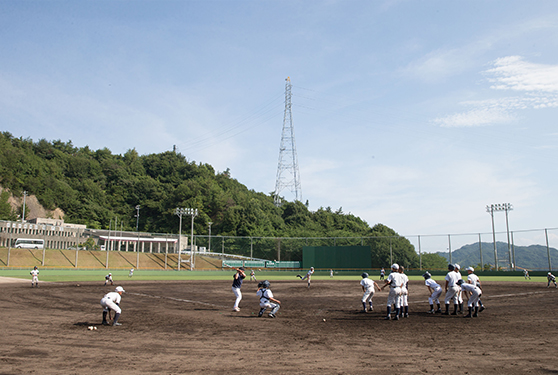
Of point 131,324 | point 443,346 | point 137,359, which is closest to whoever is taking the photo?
point 137,359

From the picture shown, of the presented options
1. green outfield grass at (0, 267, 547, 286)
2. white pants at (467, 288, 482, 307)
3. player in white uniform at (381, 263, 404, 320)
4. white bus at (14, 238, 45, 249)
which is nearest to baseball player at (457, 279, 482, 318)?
white pants at (467, 288, 482, 307)

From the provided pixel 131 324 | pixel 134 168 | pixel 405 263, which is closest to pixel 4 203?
pixel 134 168

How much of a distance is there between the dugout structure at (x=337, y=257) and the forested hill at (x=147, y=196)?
33197mm

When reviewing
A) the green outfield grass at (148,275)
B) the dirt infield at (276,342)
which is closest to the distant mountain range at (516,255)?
the green outfield grass at (148,275)

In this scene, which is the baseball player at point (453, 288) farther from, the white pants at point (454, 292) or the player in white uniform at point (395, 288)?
the player in white uniform at point (395, 288)

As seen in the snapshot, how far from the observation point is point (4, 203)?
92.4m

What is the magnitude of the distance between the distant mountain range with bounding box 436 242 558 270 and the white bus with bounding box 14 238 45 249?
59878 mm

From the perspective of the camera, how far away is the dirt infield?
335 inches

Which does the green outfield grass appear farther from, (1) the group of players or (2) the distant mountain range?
(1) the group of players

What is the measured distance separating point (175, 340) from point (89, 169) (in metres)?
130

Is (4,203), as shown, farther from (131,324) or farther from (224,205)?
(131,324)

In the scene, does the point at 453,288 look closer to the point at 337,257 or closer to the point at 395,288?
the point at 395,288

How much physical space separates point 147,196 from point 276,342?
394ft

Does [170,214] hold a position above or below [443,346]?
above
